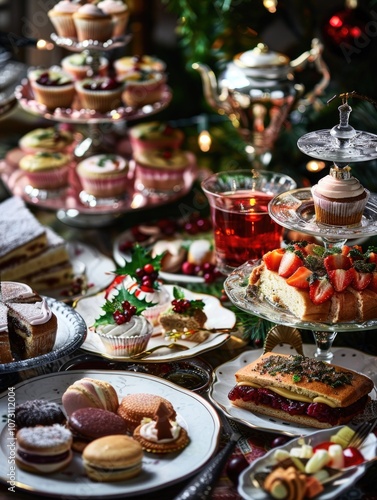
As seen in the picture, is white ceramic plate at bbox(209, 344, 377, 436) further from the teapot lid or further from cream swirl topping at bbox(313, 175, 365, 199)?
the teapot lid

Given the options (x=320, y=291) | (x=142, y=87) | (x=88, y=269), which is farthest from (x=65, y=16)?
(x=320, y=291)

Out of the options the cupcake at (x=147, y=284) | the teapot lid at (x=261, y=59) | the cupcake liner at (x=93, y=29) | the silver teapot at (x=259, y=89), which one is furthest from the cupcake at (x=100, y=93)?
the cupcake at (x=147, y=284)

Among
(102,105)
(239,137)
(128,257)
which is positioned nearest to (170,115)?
(239,137)

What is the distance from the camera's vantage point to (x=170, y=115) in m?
4.03

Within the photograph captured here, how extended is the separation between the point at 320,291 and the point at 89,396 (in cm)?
57

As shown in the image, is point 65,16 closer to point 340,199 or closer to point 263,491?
point 340,199

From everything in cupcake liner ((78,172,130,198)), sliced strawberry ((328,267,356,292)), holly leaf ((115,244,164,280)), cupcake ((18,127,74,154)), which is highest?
sliced strawberry ((328,267,356,292))

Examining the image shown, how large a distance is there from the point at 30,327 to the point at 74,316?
17cm

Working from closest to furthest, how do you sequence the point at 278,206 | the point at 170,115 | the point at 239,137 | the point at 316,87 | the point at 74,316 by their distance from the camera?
the point at 278,206
the point at 74,316
the point at 316,87
the point at 239,137
the point at 170,115

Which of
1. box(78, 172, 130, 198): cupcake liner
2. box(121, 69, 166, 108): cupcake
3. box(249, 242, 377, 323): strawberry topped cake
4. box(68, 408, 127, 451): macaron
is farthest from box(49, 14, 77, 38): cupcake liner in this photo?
box(68, 408, 127, 451): macaron

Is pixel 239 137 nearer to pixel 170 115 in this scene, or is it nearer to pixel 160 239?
pixel 170 115

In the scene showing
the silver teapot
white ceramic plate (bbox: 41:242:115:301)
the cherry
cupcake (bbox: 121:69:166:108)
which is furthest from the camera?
cupcake (bbox: 121:69:166:108)

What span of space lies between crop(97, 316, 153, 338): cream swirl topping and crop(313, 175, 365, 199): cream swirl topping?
0.58 meters

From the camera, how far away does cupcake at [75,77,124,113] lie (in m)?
3.11
